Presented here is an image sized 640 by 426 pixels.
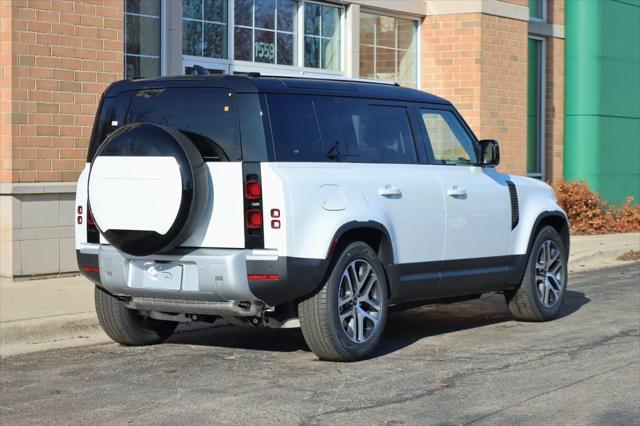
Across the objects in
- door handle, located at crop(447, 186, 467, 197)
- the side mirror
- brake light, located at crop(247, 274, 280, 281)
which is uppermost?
the side mirror

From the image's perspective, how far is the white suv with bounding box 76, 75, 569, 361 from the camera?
7.91 m

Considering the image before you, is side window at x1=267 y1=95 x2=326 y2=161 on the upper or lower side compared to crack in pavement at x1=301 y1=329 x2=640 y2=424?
upper

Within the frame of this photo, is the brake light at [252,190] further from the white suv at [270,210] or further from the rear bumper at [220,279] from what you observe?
the rear bumper at [220,279]

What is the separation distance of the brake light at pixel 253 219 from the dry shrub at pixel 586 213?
43.0ft

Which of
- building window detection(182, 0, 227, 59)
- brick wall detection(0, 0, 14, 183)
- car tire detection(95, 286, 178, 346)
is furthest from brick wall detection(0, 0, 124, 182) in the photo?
car tire detection(95, 286, 178, 346)

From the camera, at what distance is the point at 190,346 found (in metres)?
9.24

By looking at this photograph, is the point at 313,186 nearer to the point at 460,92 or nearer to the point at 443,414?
the point at 443,414

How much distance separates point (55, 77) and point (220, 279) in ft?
17.7

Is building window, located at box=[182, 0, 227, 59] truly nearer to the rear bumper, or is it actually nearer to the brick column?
the brick column

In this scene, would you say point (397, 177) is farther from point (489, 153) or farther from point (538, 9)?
point (538, 9)

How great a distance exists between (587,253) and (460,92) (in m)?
3.82

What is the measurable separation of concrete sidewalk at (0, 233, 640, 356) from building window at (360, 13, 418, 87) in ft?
24.2

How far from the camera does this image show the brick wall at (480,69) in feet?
62.0

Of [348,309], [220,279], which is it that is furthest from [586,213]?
[220,279]
